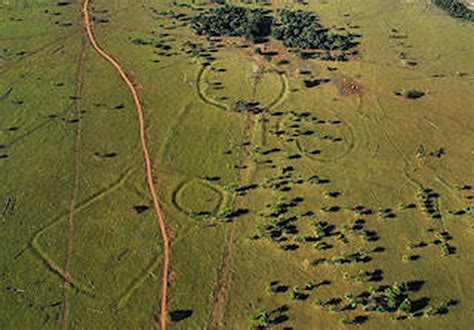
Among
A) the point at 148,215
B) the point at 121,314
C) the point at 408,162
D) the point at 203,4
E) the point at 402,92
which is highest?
the point at 203,4

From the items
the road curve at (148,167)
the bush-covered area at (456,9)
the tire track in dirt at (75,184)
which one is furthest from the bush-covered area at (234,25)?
the bush-covered area at (456,9)

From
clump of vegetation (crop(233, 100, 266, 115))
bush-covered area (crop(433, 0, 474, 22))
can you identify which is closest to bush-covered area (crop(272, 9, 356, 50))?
clump of vegetation (crop(233, 100, 266, 115))

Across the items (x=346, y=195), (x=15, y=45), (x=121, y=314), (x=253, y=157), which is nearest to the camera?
(x=121, y=314)

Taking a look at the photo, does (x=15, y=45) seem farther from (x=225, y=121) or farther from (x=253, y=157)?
(x=253, y=157)

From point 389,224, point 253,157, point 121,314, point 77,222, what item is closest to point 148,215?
point 77,222

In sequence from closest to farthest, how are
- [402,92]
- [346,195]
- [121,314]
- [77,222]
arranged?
[121,314], [77,222], [346,195], [402,92]

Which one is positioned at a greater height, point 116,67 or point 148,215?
point 116,67

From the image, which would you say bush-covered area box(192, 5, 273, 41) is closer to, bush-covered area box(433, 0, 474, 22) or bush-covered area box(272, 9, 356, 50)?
bush-covered area box(272, 9, 356, 50)
